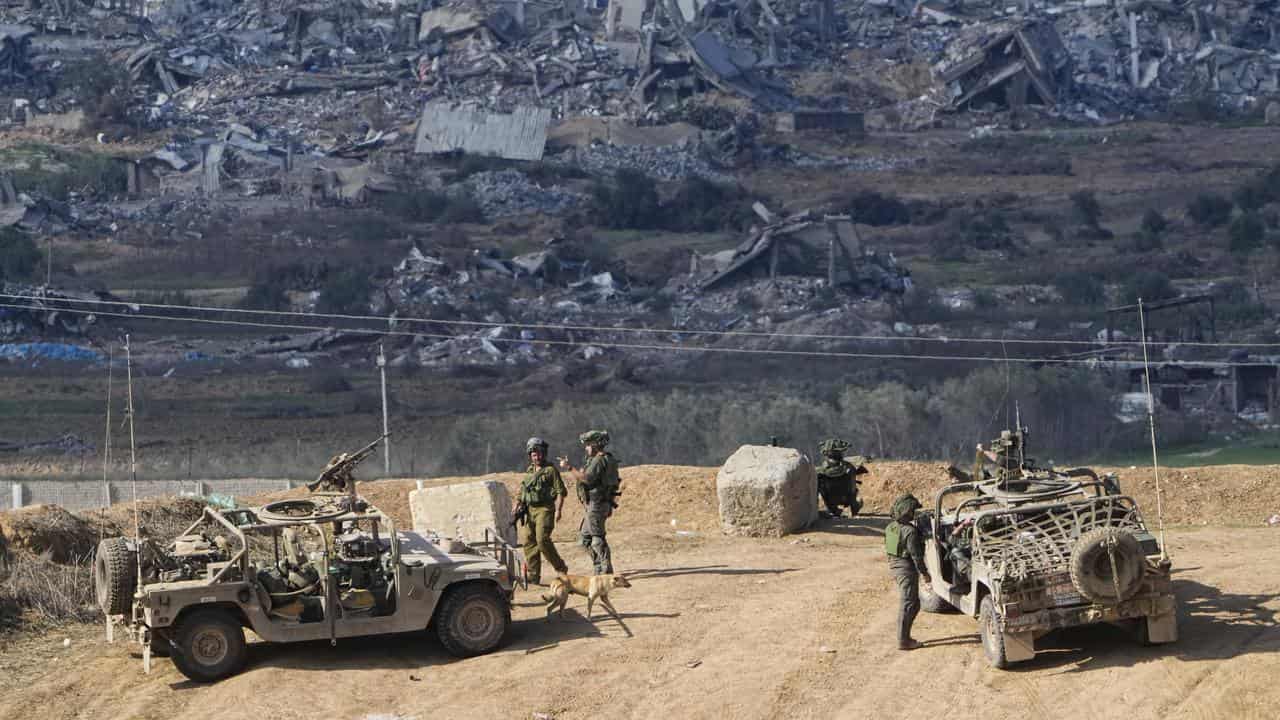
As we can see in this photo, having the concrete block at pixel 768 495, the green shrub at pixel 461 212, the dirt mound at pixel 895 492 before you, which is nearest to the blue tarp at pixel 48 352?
the green shrub at pixel 461 212

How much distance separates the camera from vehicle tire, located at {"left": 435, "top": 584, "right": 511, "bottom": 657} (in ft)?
47.9

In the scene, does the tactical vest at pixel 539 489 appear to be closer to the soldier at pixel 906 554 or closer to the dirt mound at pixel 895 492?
the soldier at pixel 906 554

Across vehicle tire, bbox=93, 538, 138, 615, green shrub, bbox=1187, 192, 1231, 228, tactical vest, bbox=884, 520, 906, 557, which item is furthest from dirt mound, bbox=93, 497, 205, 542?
green shrub, bbox=1187, 192, 1231, 228

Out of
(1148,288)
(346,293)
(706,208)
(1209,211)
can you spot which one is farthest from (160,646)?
(1209,211)

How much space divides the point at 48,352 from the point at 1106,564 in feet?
152

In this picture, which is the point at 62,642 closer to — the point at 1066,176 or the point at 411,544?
the point at 411,544

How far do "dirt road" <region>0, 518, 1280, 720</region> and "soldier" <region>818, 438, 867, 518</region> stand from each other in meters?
5.36

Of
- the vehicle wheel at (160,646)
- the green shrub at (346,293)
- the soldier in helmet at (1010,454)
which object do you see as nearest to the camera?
the vehicle wheel at (160,646)

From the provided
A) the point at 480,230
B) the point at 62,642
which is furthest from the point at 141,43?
the point at 62,642

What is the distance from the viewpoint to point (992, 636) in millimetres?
13359

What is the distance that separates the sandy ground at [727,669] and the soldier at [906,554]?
43cm

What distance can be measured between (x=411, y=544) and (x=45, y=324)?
43732mm

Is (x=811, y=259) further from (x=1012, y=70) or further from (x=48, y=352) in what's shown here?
(x=1012, y=70)

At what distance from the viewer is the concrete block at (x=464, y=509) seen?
19.5 meters
